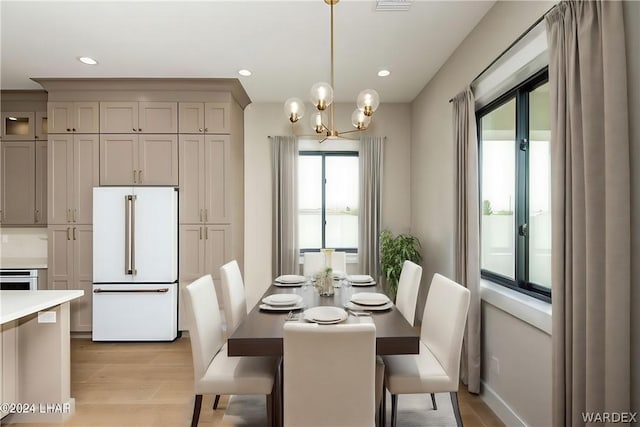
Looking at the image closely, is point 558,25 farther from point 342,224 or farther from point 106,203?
point 106,203

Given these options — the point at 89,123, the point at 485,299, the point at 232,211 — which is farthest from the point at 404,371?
the point at 89,123

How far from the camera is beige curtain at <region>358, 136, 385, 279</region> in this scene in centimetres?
462

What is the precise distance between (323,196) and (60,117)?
3166 mm

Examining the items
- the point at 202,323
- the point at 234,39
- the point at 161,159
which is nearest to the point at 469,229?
the point at 202,323

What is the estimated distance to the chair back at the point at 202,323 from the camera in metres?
1.96

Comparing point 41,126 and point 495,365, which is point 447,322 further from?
point 41,126

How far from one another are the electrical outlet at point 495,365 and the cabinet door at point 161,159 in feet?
11.4

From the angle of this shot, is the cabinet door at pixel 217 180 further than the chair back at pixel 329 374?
Yes

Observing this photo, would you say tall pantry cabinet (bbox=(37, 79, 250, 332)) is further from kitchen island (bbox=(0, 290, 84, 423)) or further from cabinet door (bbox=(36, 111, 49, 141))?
kitchen island (bbox=(0, 290, 84, 423))

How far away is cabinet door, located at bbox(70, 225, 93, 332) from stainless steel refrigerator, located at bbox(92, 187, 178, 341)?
223 mm

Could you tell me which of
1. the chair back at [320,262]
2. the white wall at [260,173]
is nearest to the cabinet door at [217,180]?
Result: the white wall at [260,173]

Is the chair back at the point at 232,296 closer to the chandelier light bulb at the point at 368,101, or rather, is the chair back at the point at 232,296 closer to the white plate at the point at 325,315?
the white plate at the point at 325,315

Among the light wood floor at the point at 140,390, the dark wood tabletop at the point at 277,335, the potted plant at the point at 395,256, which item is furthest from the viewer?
the potted plant at the point at 395,256

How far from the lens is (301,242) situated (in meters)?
4.84
